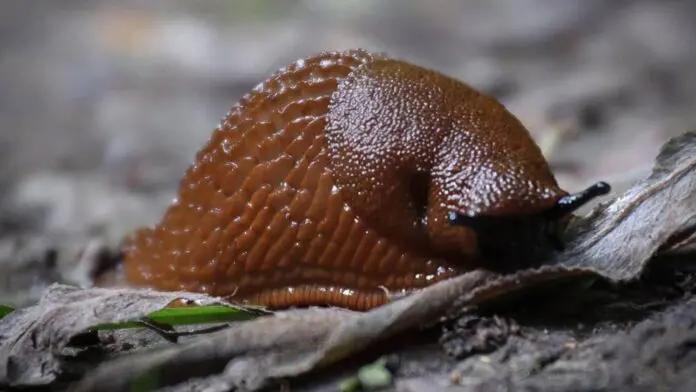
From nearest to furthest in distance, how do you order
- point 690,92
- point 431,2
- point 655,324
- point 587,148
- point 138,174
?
1. point 655,324
2. point 587,148
3. point 138,174
4. point 690,92
5. point 431,2

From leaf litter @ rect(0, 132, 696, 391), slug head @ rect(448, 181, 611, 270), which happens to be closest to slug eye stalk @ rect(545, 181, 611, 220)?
slug head @ rect(448, 181, 611, 270)

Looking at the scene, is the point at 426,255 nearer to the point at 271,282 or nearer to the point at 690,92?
the point at 271,282

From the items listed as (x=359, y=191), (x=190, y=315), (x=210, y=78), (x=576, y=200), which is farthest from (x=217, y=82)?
(x=576, y=200)

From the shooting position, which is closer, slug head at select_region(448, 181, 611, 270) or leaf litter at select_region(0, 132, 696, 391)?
leaf litter at select_region(0, 132, 696, 391)

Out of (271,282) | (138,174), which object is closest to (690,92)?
(138,174)

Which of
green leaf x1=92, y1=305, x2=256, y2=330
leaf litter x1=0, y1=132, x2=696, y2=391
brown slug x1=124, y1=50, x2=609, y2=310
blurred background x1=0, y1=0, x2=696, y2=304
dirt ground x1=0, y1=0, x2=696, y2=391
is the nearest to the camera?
leaf litter x1=0, y1=132, x2=696, y2=391

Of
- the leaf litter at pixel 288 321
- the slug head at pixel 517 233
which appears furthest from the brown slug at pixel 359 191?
the leaf litter at pixel 288 321

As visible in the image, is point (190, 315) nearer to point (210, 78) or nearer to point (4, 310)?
point (4, 310)

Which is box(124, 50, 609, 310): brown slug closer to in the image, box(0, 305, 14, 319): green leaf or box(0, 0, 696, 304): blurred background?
box(0, 305, 14, 319): green leaf

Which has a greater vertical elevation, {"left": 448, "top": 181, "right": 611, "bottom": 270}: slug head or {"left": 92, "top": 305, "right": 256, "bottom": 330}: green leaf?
{"left": 448, "top": 181, "right": 611, "bottom": 270}: slug head

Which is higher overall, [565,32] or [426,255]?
[565,32]
